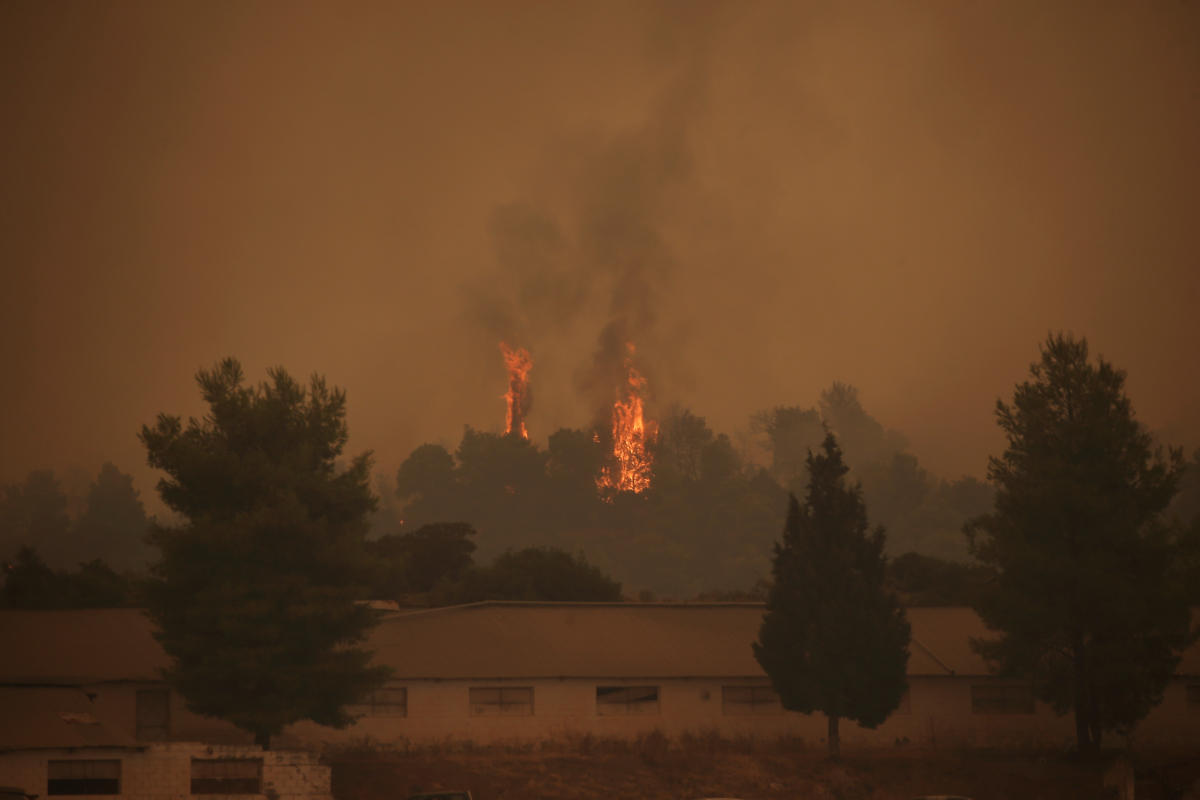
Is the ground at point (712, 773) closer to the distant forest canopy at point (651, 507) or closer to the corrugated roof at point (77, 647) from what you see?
the corrugated roof at point (77, 647)

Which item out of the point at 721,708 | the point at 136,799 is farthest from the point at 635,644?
the point at 136,799

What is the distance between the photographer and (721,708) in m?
49.4

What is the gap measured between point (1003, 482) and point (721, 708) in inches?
546

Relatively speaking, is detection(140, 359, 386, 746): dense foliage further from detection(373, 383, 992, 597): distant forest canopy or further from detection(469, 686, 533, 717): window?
detection(373, 383, 992, 597): distant forest canopy

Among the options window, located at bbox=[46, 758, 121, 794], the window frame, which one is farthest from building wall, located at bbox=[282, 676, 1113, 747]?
window, located at bbox=[46, 758, 121, 794]

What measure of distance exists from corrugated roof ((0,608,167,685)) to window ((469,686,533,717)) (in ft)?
38.5

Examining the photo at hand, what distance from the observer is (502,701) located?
48.1 metres

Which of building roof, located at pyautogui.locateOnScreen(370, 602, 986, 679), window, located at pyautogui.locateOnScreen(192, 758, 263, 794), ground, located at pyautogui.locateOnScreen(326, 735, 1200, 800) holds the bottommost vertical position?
ground, located at pyautogui.locateOnScreen(326, 735, 1200, 800)

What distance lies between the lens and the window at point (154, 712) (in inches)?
1811

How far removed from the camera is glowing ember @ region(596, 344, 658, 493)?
183m

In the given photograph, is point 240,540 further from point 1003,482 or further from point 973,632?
Result: point 973,632

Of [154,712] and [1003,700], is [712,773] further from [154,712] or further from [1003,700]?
[154,712]

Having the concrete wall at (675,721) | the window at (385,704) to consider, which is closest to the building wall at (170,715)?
the concrete wall at (675,721)

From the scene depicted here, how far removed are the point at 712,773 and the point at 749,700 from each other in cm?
655
